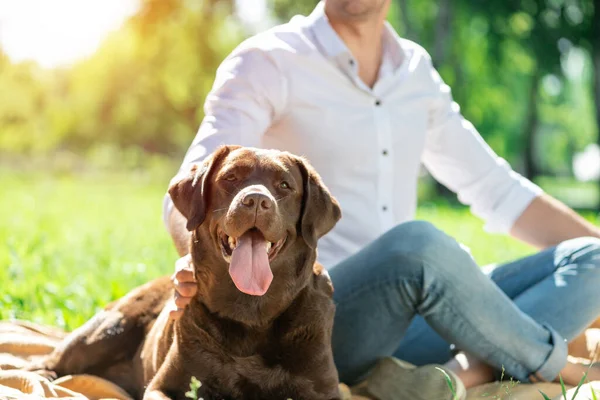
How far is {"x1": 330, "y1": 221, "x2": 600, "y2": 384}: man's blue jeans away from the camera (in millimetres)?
3494

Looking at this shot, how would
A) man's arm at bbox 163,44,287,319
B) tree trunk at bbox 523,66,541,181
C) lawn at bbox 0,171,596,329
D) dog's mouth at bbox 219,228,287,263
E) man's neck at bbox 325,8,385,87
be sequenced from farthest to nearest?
tree trunk at bbox 523,66,541,181 < lawn at bbox 0,171,596,329 < man's neck at bbox 325,8,385,87 < man's arm at bbox 163,44,287,319 < dog's mouth at bbox 219,228,287,263

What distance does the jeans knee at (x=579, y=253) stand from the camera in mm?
4090

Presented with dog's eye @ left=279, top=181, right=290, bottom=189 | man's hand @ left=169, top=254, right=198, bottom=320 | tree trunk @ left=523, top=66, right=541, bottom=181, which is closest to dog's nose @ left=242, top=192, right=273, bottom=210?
dog's eye @ left=279, top=181, right=290, bottom=189

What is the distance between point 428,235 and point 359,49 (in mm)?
1324

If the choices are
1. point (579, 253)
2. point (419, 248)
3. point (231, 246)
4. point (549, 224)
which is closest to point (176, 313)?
point (231, 246)

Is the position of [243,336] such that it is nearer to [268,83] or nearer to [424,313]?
[424,313]

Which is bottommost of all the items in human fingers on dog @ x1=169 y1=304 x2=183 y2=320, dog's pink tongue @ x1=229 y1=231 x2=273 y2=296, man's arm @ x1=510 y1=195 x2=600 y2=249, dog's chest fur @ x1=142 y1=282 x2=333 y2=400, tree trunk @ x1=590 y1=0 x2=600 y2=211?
tree trunk @ x1=590 y1=0 x2=600 y2=211

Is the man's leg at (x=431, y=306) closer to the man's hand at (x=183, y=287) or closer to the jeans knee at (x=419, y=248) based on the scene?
the jeans knee at (x=419, y=248)

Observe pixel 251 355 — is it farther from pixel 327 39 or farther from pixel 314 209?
pixel 327 39

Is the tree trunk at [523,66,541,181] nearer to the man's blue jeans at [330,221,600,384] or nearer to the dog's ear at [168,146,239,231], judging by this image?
the man's blue jeans at [330,221,600,384]

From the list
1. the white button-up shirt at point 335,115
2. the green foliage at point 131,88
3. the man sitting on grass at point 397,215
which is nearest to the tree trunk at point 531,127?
the green foliage at point 131,88

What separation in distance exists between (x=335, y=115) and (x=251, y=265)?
154cm

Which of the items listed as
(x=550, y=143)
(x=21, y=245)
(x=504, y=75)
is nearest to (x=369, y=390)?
(x=21, y=245)

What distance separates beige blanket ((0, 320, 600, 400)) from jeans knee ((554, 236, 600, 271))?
510 millimetres
